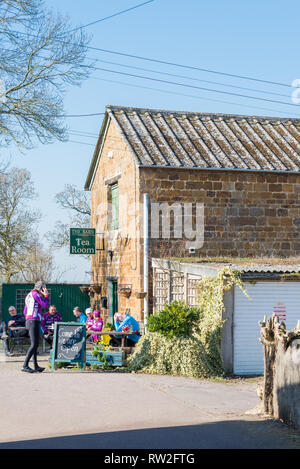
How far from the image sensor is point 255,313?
15109mm

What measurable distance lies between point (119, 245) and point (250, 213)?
4176 millimetres

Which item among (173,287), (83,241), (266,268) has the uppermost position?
(83,241)

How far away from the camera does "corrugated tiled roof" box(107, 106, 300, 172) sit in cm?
1950

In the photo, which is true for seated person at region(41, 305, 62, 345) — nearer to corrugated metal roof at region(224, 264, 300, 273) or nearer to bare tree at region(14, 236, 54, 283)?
corrugated metal roof at region(224, 264, 300, 273)

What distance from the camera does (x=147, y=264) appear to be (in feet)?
61.9

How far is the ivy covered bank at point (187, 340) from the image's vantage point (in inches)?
555

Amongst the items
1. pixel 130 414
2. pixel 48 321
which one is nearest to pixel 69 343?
pixel 48 321

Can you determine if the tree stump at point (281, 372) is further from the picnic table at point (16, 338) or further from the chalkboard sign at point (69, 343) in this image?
the picnic table at point (16, 338)

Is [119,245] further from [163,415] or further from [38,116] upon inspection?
[163,415]

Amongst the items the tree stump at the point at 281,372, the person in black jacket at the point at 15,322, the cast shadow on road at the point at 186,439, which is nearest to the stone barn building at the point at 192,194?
the person in black jacket at the point at 15,322

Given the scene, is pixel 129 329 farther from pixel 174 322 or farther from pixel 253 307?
pixel 253 307

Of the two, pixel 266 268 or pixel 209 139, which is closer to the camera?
pixel 266 268

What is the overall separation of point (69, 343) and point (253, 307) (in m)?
4.16

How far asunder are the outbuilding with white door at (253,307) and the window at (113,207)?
21.8ft
